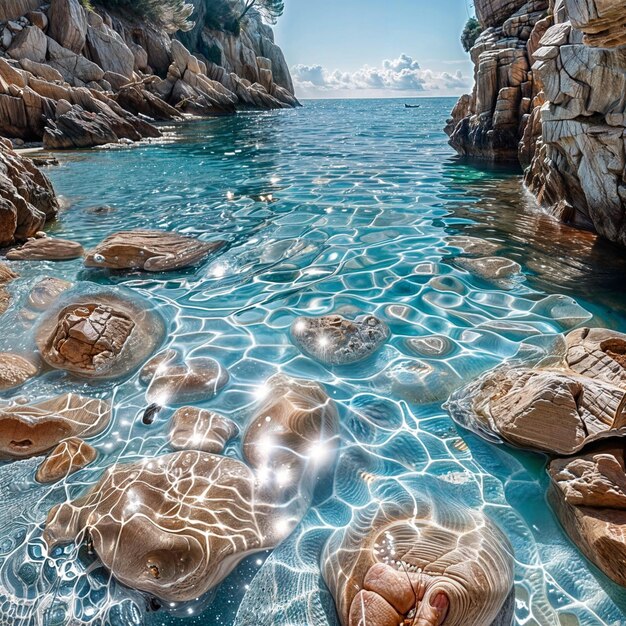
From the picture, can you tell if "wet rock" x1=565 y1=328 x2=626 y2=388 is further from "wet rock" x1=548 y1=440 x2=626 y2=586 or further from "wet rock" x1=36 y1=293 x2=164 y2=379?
"wet rock" x1=36 y1=293 x2=164 y2=379

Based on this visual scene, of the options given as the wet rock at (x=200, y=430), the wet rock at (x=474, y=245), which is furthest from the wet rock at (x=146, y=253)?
the wet rock at (x=474, y=245)

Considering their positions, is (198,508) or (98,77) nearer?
(198,508)

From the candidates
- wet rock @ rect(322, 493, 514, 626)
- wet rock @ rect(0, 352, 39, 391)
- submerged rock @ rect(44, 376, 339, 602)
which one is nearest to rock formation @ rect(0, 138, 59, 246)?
wet rock @ rect(0, 352, 39, 391)

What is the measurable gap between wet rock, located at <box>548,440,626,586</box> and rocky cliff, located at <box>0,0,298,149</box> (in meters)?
19.4

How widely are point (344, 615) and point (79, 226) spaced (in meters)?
7.34

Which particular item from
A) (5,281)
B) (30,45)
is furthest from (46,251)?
(30,45)

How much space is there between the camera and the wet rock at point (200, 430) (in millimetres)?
2746

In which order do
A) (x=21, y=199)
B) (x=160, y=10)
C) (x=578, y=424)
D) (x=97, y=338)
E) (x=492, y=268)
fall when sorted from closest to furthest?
(x=578, y=424)
(x=97, y=338)
(x=492, y=268)
(x=21, y=199)
(x=160, y=10)

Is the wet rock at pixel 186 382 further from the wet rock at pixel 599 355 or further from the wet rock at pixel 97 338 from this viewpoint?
the wet rock at pixel 599 355

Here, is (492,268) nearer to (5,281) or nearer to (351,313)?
(351,313)

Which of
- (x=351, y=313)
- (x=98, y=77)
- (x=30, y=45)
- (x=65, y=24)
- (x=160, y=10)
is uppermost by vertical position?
(x=160, y=10)

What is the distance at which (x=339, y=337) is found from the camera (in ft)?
12.7

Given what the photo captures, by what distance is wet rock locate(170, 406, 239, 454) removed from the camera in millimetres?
2746

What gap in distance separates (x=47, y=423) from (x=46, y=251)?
379 centimetres
